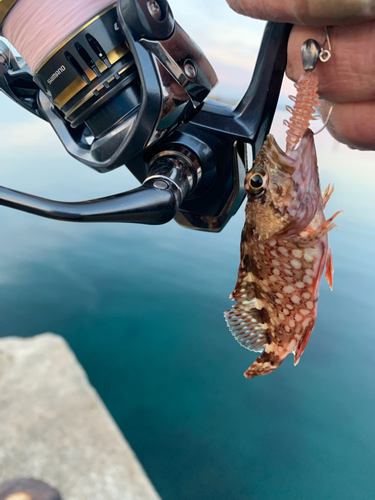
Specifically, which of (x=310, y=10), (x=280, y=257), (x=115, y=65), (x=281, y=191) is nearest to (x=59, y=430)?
(x=280, y=257)

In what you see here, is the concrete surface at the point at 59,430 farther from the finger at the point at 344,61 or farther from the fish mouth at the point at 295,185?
the finger at the point at 344,61

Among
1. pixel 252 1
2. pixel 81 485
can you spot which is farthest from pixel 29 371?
pixel 252 1

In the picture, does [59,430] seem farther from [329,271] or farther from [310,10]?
[310,10]

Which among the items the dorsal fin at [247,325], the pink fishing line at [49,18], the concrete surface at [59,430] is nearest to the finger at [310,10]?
the pink fishing line at [49,18]

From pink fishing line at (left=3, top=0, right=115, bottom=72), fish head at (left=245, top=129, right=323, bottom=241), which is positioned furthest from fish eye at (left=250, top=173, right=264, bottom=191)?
pink fishing line at (left=3, top=0, right=115, bottom=72)

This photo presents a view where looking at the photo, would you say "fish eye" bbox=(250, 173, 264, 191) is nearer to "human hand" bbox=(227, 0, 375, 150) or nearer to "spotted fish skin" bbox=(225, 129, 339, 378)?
"spotted fish skin" bbox=(225, 129, 339, 378)

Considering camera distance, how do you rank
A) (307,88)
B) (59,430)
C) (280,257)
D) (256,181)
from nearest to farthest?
(307,88)
(256,181)
(280,257)
(59,430)

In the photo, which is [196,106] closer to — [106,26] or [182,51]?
[182,51]
